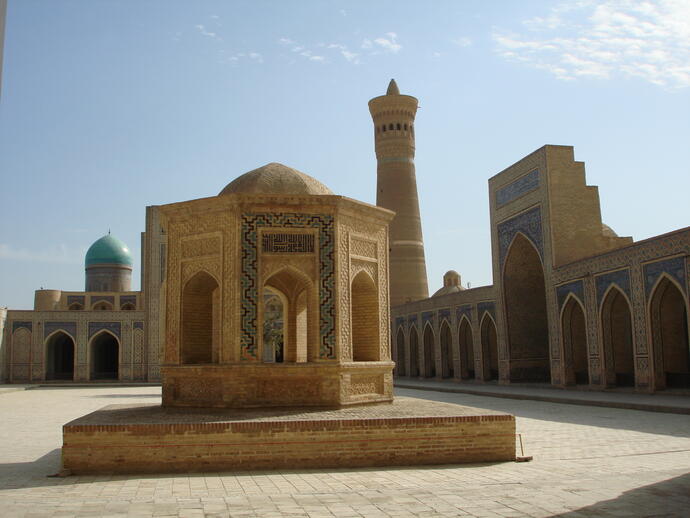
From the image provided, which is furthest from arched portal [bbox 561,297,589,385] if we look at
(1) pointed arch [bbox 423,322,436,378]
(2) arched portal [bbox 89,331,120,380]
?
(2) arched portal [bbox 89,331,120,380]

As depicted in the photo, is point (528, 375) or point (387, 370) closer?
point (387, 370)

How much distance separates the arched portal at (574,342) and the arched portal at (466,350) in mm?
5208

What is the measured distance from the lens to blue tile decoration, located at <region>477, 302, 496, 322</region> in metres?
21.5

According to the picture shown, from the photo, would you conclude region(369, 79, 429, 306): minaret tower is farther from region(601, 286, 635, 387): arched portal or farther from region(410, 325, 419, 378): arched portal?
region(601, 286, 635, 387): arched portal

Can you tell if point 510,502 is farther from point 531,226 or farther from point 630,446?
point 531,226

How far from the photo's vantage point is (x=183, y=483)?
5926mm

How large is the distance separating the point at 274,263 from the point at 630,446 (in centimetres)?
438

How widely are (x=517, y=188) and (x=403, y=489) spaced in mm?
15590

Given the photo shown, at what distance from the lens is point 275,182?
8703 millimetres

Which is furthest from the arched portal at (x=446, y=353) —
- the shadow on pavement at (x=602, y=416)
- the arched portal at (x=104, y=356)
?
the arched portal at (x=104, y=356)

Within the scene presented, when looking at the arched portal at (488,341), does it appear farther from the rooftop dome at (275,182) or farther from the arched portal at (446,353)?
the rooftop dome at (275,182)

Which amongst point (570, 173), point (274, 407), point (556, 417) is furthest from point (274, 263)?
point (570, 173)

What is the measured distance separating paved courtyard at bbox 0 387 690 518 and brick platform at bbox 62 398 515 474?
0.22 meters

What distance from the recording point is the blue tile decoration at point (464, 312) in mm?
23097
